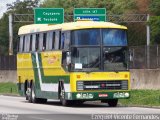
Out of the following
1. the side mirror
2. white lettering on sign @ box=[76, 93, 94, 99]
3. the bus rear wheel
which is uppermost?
the side mirror

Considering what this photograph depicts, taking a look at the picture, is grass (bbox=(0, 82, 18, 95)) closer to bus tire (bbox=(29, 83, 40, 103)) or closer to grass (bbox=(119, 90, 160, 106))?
bus tire (bbox=(29, 83, 40, 103))

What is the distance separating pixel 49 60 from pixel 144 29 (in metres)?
60.5

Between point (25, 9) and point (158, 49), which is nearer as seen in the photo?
point (158, 49)

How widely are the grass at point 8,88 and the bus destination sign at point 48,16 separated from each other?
18.2ft

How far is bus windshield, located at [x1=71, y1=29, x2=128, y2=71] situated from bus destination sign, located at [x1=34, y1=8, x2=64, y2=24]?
21.5 m

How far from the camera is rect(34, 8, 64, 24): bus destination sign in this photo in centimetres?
5072

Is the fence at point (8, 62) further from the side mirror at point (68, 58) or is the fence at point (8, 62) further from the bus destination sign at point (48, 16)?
the side mirror at point (68, 58)

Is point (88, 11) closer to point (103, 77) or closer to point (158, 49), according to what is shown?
point (158, 49)

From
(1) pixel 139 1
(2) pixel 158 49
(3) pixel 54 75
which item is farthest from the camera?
(1) pixel 139 1

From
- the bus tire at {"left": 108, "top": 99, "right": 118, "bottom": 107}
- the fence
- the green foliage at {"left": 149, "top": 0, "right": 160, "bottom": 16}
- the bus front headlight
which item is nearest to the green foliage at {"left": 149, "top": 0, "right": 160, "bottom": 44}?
the green foliage at {"left": 149, "top": 0, "right": 160, "bottom": 16}

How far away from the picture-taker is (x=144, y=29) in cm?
9112

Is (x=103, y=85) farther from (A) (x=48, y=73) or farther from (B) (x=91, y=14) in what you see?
(B) (x=91, y=14)

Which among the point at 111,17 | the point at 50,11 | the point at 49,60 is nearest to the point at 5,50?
the point at 111,17

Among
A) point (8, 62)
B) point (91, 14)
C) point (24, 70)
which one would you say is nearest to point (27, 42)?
point (24, 70)
